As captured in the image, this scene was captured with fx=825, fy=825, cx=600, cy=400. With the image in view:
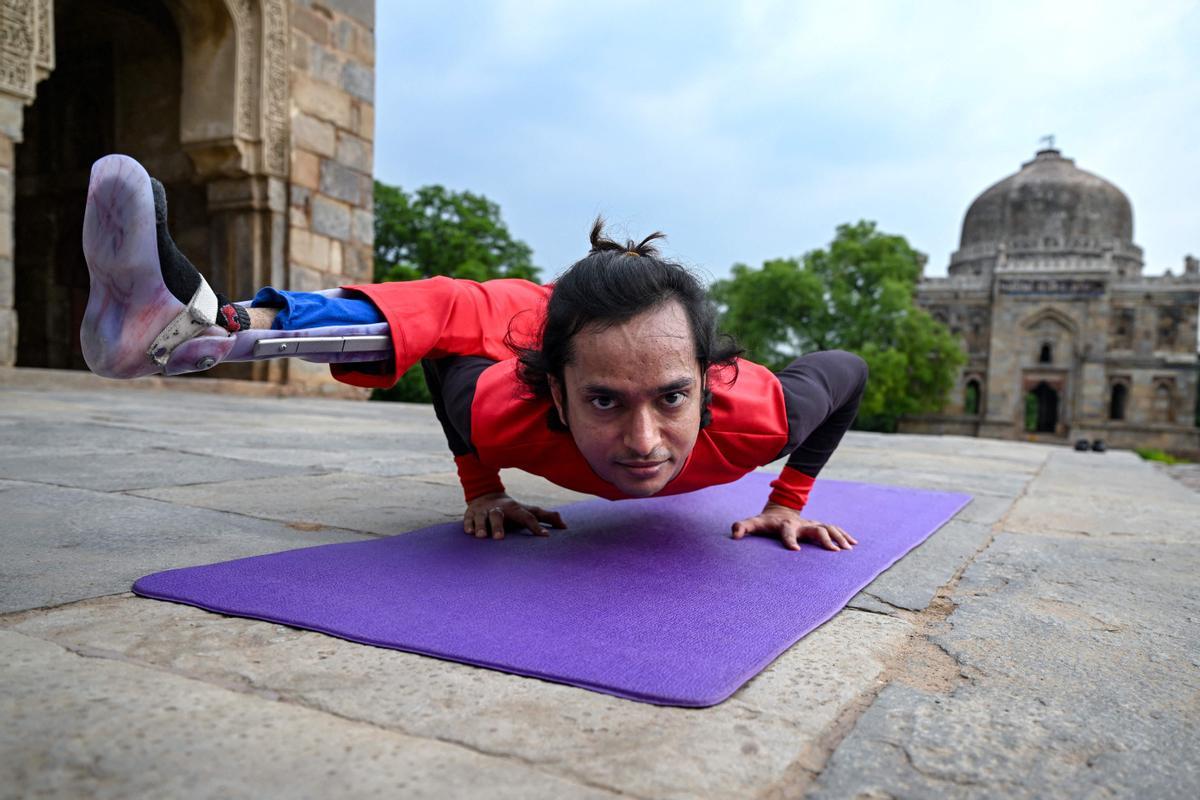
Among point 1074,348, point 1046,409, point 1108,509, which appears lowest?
point 1046,409

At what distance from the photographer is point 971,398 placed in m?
37.6

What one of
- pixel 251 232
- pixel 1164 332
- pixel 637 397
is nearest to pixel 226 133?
pixel 251 232

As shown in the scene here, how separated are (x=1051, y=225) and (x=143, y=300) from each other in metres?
44.4

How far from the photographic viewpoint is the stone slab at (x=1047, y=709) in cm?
92

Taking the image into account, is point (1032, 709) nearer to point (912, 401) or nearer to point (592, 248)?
point (592, 248)

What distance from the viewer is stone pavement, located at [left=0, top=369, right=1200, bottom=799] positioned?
2.86 feet

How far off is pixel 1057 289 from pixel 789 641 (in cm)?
4014

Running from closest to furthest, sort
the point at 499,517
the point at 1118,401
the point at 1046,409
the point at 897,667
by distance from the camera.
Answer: the point at 897,667, the point at 499,517, the point at 1118,401, the point at 1046,409

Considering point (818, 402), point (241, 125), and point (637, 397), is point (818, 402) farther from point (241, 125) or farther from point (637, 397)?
point (241, 125)

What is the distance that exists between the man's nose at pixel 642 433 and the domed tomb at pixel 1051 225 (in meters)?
40.1

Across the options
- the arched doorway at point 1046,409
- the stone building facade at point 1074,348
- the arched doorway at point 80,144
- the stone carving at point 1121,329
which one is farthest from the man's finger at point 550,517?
the stone carving at point 1121,329

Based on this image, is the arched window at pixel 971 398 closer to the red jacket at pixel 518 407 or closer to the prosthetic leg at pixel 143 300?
the red jacket at pixel 518 407

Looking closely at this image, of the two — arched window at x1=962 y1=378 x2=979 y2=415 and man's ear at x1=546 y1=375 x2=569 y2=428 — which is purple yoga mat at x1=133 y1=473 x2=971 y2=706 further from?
arched window at x1=962 y1=378 x2=979 y2=415

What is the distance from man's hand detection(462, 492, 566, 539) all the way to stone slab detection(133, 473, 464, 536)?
0.58 feet
